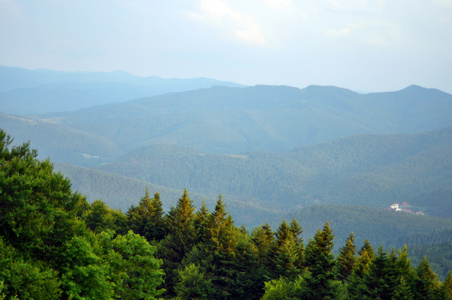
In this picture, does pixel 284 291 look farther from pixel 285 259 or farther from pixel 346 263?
pixel 346 263

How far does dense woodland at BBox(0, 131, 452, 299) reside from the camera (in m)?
23.5

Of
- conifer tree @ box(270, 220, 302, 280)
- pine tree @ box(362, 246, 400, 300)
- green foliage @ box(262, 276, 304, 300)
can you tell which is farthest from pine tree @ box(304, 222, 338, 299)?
conifer tree @ box(270, 220, 302, 280)

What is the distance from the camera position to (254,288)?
40.8 metres

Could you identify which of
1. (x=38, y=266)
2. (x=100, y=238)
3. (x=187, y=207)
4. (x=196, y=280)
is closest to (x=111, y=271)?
(x=100, y=238)

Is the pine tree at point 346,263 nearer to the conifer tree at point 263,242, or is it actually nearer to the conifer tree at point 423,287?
the conifer tree at point 263,242

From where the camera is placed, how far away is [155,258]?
3728cm

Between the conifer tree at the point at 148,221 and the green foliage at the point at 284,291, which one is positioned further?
the conifer tree at the point at 148,221

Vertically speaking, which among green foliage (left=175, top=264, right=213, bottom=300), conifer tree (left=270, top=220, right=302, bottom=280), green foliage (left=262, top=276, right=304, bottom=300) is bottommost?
green foliage (left=175, top=264, right=213, bottom=300)

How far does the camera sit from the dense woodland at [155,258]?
77.3 ft

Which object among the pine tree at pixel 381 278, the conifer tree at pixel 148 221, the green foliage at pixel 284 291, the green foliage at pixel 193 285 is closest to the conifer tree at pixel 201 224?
the green foliage at pixel 193 285

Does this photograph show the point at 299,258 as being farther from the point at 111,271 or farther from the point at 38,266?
the point at 38,266

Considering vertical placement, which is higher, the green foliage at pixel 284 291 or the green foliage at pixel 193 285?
the green foliage at pixel 284 291

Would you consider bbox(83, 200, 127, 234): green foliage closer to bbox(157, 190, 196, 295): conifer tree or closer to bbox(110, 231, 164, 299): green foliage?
bbox(157, 190, 196, 295): conifer tree

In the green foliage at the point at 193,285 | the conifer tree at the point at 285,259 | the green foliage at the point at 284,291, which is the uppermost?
the conifer tree at the point at 285,259
